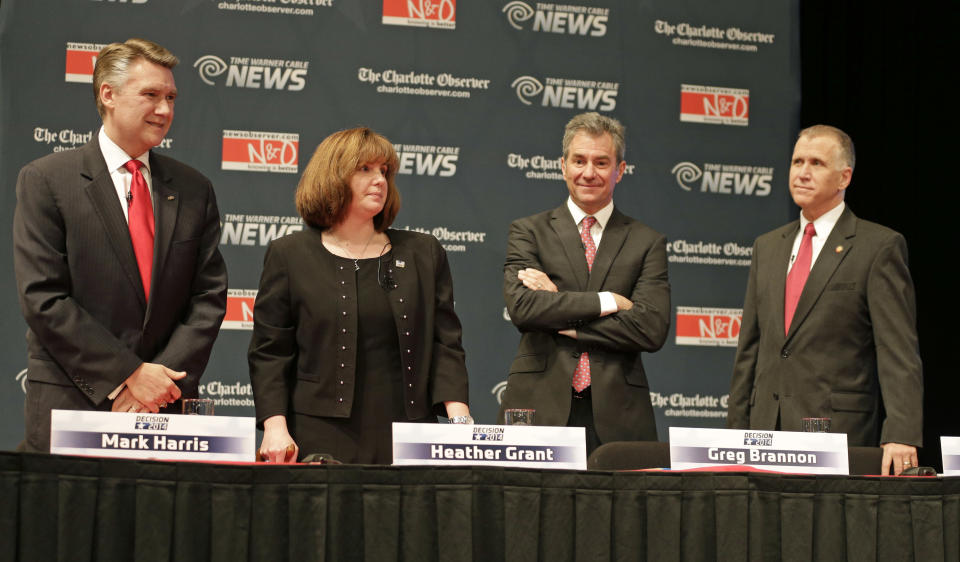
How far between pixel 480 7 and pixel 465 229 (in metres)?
1.20

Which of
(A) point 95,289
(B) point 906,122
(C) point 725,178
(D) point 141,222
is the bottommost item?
(A) point 95,289

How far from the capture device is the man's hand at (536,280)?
3.33 meters

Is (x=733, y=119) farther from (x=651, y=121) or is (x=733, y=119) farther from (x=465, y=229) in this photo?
(x=465, y=229)

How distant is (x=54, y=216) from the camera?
2.74 meters

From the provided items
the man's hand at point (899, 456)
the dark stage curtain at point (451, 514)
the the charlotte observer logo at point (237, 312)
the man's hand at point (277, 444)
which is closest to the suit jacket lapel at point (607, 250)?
the man's hand at point (899, 456)

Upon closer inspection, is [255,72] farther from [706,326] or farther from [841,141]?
[841,141]

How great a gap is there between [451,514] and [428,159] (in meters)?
3.14

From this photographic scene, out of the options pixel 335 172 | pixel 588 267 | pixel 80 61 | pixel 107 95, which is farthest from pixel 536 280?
pixel 80 61

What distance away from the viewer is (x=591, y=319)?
3.24 meters

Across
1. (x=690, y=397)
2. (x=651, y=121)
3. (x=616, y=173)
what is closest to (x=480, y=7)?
(x=651, y=121)

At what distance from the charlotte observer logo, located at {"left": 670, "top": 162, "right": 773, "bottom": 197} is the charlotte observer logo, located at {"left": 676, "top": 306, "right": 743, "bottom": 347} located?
26.2 inches

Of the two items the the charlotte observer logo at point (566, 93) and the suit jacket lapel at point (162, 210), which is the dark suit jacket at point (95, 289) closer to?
the suit jacket lapel at point (162, 210)

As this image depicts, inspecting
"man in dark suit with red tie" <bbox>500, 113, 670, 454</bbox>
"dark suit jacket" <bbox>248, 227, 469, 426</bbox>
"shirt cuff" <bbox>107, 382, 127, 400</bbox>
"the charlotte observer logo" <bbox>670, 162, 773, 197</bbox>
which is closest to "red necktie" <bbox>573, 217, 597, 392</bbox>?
"man in dark suit with red tie" <bbox>500, 113, 670, 454</bbox>

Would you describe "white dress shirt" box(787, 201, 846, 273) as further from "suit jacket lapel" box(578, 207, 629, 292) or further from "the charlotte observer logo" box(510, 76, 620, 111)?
"the charlotte observer logo" box(510, 76, 620, 111)
